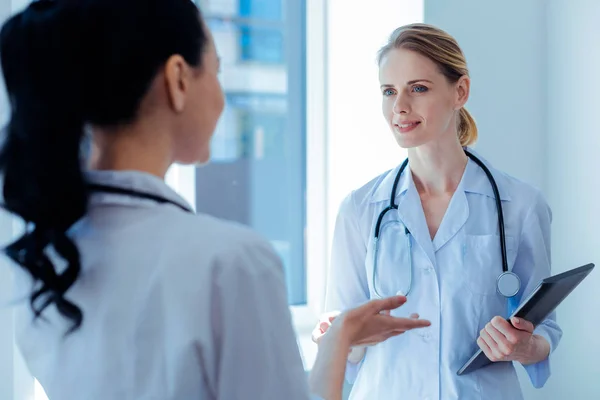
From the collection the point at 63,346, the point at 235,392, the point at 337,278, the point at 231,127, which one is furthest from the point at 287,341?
the point at 231,127

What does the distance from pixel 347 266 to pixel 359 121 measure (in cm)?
79

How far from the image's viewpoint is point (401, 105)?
1574 millimetres

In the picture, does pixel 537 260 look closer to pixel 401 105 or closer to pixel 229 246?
pixel 401 105

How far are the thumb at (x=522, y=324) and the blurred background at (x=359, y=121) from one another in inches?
33.6

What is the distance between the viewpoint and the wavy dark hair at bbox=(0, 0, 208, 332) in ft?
2.22

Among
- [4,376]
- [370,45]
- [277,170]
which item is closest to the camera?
[4,376]

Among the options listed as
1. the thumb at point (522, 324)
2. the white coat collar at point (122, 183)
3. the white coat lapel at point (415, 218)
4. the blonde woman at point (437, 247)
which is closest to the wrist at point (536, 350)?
the blonde woman at point (437, 247)

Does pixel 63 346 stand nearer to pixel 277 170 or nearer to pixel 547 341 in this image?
pixel 547 341

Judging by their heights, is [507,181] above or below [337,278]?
above

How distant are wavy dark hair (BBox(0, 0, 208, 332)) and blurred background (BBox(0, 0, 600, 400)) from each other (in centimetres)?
145

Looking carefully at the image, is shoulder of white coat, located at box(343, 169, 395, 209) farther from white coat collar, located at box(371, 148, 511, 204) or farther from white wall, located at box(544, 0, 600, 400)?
white wall, located at box(544, 0, 600, 400)

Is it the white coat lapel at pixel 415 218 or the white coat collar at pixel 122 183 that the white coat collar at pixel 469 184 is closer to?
the white coat lapel at pixel 415 218

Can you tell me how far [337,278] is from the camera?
5.39 feet

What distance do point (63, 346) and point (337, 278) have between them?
97 cm
